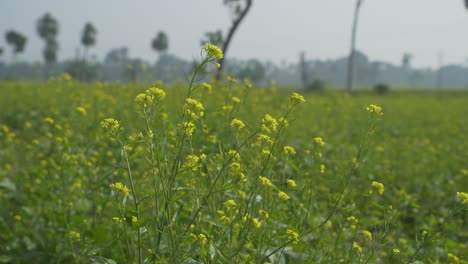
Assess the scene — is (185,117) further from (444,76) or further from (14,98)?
(444,76)

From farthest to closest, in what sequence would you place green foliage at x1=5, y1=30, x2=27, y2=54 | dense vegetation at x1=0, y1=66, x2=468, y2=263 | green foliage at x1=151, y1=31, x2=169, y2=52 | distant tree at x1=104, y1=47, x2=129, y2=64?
distant tree at x1=104, y1=47, x2=129, y2=64
green foliage at x1=151, y1=31, x2=169, y2=52
green foliage at x1=5, y1=30, x2=27, y2=54
dense vegetation at x1=0, y1=66, x2=468, y2=263

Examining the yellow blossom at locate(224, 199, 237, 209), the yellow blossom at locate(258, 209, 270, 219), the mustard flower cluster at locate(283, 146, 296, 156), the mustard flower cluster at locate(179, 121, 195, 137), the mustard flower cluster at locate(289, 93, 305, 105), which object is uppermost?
the mustard flower cluster at locate(289, 93, 305, 105)

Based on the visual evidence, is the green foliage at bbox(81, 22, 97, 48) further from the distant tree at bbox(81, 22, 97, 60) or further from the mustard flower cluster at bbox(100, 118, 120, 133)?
the mustard flower cluster at bbox(100, 118, 120, 133)

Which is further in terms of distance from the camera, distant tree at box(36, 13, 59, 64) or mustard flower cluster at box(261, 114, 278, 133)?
distant tree at box(36, 13, 59, 64)

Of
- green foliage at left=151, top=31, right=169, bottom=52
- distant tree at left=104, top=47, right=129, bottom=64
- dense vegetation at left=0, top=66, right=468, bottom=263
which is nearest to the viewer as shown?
dense vegetation at left=0, top=66, right=468, bottom=263

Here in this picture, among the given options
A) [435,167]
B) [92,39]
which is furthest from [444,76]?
[435,167]

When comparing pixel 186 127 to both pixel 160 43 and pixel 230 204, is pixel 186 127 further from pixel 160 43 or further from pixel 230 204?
pixel 160 43

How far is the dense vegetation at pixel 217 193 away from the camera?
4.89 ft

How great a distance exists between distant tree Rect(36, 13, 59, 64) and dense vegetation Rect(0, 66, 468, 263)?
6783 cm

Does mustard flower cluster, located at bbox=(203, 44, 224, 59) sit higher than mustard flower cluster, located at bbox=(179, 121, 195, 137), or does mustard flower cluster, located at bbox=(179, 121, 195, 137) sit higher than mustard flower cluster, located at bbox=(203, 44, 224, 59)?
mustard flower cluster, located at bbox=(203, 44, 224, 59)

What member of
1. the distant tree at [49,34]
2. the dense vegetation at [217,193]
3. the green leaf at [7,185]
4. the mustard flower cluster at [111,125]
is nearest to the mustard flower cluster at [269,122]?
the dense vegetation at [217,193]

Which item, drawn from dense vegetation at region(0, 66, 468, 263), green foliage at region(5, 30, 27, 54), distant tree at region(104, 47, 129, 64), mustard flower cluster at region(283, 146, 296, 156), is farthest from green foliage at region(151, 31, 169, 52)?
mustard flower cluster at region(283, 146, 296, 156)

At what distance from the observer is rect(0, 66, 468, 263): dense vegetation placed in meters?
1.49

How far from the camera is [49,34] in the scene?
235 feet
